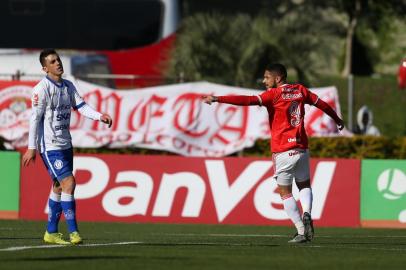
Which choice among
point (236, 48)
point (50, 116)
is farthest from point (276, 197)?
point (236, 48)

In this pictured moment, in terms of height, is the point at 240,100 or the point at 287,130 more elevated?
the point at 240,100

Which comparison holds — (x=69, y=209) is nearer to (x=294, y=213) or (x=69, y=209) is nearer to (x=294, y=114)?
(x=294, y=213)

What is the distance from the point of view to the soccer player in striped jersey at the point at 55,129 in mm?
14438

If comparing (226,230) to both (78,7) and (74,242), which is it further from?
(78,7)

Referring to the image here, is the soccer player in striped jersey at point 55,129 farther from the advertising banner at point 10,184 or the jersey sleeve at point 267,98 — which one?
the advertising banner at point 10,184

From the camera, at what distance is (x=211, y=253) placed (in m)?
13.2

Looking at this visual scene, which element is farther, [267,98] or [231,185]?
[231,185]

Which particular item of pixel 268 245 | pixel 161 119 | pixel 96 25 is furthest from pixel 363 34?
pixel 268 245

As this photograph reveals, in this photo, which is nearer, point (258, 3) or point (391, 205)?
point (391, 205)

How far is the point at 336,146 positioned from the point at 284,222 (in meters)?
3.42

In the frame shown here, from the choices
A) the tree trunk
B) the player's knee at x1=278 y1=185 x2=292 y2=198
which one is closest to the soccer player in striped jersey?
the player's knee at x1=278 y1=185 x2=292 y2=198

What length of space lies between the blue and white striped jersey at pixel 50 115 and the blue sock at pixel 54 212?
0.63m

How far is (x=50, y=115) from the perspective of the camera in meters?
14.5

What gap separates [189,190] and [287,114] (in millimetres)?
7179
